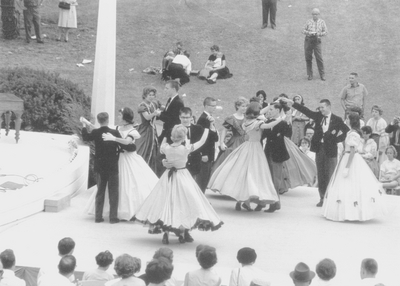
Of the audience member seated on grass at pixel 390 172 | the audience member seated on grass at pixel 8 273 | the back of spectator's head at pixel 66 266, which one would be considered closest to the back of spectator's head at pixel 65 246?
the audience member seated on grass at pixel 8 273

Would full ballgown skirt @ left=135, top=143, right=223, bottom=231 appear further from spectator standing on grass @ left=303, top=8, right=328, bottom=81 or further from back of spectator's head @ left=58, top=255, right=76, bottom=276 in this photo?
spectator standing on grass @ left=303, top=8, right=328, bottom=81

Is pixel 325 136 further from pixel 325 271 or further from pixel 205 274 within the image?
pixel 325 271

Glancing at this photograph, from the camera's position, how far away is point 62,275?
8641mm

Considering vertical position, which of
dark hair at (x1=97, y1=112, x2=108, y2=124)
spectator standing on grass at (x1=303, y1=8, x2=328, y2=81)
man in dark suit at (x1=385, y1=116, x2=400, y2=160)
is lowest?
man in dark suit at (x1=385, y1=116, x2=400, y2=160)

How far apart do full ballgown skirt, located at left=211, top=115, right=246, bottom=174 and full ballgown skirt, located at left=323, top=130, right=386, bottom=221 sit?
6.29 feet

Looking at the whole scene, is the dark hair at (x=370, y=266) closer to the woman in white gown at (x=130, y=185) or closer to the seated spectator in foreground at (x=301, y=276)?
the seated spectator in foreground at (x=301, y=276)

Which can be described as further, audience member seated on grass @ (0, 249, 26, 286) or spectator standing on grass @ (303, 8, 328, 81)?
spectator standing on grass @ (303, 8, 328, 81)

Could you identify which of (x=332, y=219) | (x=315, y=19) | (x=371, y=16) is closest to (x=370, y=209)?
(x=332, y=219)

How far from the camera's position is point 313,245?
12828 millimetres

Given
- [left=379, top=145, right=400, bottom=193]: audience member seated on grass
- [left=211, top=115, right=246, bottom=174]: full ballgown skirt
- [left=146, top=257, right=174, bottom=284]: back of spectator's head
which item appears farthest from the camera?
[left=379, top=145, right=400, bottom=193]: audience member seated on grass

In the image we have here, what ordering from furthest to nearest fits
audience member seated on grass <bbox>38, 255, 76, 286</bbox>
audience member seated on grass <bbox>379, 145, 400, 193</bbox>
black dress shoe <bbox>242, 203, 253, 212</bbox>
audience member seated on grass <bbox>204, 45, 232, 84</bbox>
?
audience member seated on grass <bbox>204, 45, 232, 84</bbox> → audience member seated on grass <bbox>379, 145, 400, 193</bbox> → black dress shoe <bbox>242, 203, 253, 212</bbox> → audience member seated on grass <bbox>38, 255, 76, 286</bbox>

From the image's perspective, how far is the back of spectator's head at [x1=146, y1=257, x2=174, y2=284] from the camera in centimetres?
826

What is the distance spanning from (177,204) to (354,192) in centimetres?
332

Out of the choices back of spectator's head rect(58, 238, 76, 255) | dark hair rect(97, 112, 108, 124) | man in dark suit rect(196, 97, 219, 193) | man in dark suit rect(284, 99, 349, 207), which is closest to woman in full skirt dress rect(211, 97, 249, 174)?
man in dark suit rect(196, 97, 219, 193)
